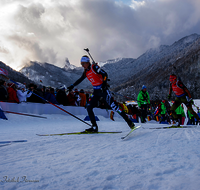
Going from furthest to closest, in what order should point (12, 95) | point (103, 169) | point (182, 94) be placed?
1. point (12, 95)
2. point (182, 94)
3. point (103, 169)

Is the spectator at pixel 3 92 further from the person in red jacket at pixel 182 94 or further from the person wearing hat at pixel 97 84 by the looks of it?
the person in red jacket at pixel 182 94

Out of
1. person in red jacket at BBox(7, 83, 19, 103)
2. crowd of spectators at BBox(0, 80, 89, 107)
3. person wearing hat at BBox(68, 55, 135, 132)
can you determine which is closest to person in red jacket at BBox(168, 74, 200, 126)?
person wearing hat at BBox(68, 55, 135, 132)

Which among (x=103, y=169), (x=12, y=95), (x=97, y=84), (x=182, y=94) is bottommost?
(x=103, y=169)

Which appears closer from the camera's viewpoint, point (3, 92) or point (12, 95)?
point (3, 92)

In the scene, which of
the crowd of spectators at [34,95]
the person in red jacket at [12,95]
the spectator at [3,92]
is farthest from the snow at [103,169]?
the person in red jacket at [12,95]

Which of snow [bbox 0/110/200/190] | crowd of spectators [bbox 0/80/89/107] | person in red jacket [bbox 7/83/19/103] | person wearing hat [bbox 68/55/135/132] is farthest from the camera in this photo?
person in red jacket [bbox 7/83/19/103]

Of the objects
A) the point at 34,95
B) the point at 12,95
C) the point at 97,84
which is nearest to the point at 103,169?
the point at 97,84

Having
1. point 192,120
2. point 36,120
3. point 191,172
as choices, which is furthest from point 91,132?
point 192,120

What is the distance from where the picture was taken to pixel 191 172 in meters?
1.22

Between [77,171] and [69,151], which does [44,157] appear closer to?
[69,151]

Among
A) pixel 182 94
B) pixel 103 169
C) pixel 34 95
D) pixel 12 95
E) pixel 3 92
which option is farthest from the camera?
pixel 34 95

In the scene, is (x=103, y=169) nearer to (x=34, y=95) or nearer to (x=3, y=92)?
(x=3, y=92)

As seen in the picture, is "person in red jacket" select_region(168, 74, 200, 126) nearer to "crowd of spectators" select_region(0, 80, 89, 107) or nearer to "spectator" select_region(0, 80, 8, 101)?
"crowd of spectators" select_region(0, 80, 89, 107)

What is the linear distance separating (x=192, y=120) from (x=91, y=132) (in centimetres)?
964
